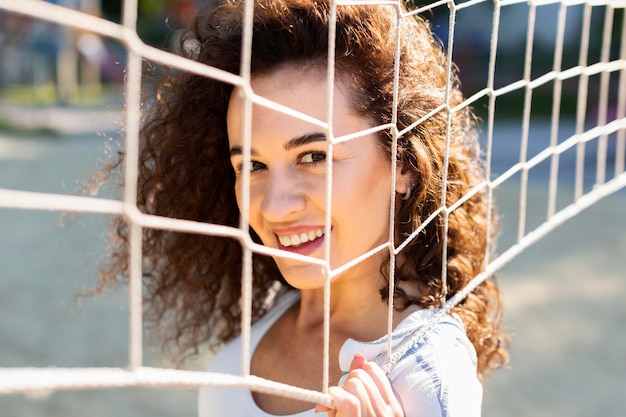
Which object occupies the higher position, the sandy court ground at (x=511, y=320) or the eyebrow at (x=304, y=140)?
the eyebrow at (x=304, y=140)

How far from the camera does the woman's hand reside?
89 centimetres

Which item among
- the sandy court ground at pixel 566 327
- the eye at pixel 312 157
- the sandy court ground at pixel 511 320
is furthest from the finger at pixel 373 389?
the sandy court ground at pixel 566 327

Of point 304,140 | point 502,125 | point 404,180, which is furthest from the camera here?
point 502,125

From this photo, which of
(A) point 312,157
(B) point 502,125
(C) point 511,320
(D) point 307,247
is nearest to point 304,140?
(A) point 312,157

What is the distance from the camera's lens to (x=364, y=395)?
2.97 ft

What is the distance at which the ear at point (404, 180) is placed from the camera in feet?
3.83

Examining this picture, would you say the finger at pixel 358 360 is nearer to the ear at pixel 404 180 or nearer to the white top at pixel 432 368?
the white top at pixel 432 368

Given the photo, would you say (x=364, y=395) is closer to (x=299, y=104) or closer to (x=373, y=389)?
(x=373, y=389)

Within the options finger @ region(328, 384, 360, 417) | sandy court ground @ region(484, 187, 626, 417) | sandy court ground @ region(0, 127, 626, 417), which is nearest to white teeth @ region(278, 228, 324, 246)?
finger @ region(328, 384, 360, 417)

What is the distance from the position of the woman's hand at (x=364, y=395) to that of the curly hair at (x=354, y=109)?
219mm

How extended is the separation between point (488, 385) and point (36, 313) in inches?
63.0

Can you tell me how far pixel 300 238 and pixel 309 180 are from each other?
7 centimetres

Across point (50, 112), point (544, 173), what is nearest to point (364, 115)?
point (544, 173)

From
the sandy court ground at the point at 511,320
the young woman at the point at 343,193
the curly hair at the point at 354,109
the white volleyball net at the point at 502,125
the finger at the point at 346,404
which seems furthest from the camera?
the sandy court ground at the point at 511,320
